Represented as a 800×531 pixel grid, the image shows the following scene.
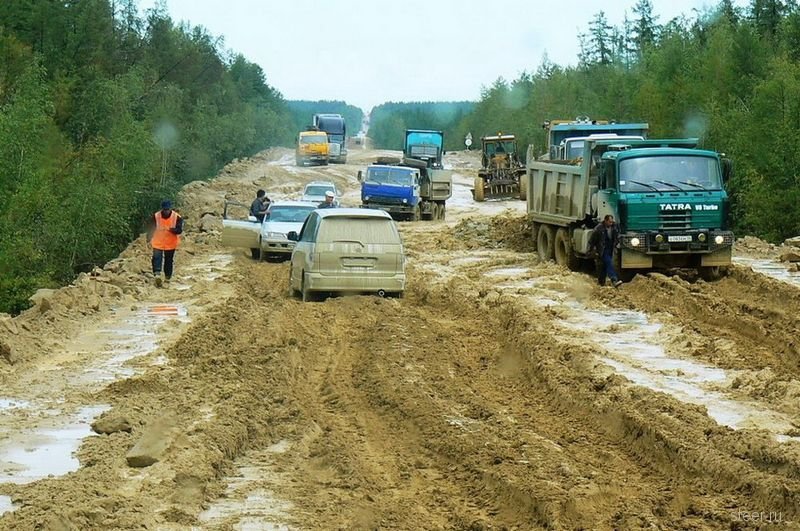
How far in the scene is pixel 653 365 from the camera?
1459 cm

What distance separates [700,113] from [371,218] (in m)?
41.7

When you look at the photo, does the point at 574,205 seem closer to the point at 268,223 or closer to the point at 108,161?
the point at 268,223

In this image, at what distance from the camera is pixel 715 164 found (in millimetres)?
23344

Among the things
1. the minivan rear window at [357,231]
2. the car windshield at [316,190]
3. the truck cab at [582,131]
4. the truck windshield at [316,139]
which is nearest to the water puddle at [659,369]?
the minivan rear window at [357,231]

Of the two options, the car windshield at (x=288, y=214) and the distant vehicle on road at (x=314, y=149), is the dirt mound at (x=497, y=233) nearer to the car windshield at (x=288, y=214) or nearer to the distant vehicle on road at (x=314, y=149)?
the car windshield at (x=288, y=214)

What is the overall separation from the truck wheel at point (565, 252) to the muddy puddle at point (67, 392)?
9.33m

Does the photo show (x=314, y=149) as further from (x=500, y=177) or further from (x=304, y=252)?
(x=304, y=252)

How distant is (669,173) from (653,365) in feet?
30.7

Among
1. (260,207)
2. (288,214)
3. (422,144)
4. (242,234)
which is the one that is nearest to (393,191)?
(260,207)

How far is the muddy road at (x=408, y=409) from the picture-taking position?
8148 mm

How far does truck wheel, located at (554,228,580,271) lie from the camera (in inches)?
1035

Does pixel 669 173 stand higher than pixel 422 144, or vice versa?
pixel 422 144

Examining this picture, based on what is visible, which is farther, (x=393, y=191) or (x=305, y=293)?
(x=393, y=191)

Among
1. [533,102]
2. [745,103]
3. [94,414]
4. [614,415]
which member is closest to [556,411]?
[614,415]
